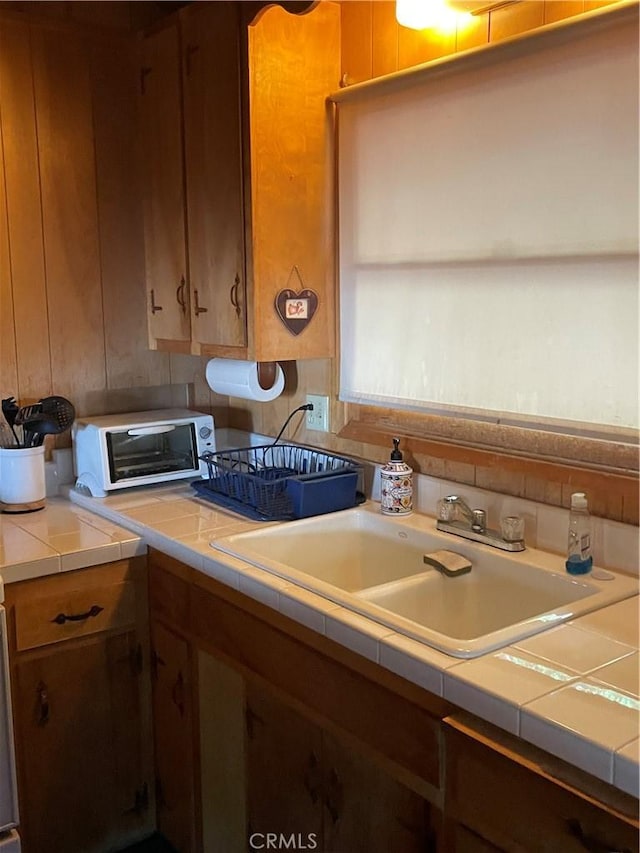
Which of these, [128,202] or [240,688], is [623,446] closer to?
[240,688]

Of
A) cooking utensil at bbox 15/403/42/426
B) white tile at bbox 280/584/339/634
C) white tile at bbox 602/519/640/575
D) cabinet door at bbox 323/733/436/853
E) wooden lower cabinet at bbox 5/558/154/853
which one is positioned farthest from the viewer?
cooking utensil at bbox 15/403/42/426

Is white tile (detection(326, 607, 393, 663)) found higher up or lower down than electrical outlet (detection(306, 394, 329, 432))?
lower down

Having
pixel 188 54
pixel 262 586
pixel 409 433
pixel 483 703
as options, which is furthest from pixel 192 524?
pixel 188 54

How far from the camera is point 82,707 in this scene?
84.2 inches

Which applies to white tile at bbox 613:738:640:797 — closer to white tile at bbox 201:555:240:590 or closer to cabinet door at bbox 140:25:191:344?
white tile at bbox 201:555:240:590

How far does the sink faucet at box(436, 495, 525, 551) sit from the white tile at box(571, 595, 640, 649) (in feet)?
1.06

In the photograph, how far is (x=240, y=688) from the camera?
1.88 m

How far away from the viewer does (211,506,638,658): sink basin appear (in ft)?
5.03

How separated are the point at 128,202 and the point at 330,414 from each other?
964 millimetres

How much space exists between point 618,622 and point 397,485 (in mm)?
751

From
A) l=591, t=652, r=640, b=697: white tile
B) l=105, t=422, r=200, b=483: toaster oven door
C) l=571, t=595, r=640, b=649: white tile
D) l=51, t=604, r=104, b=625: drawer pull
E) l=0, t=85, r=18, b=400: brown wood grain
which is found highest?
l=0, t=85, r=18, b=400: brown wood grain

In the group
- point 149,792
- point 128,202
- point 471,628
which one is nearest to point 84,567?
point 149,792

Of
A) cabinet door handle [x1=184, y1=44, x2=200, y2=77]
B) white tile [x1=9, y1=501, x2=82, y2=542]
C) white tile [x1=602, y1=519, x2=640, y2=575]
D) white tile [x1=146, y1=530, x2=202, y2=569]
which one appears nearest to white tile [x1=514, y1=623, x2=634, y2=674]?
white tile [x1=602, y1=519, x2=640, y2=575]

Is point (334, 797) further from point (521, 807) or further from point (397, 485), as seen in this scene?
point (397, 485)
